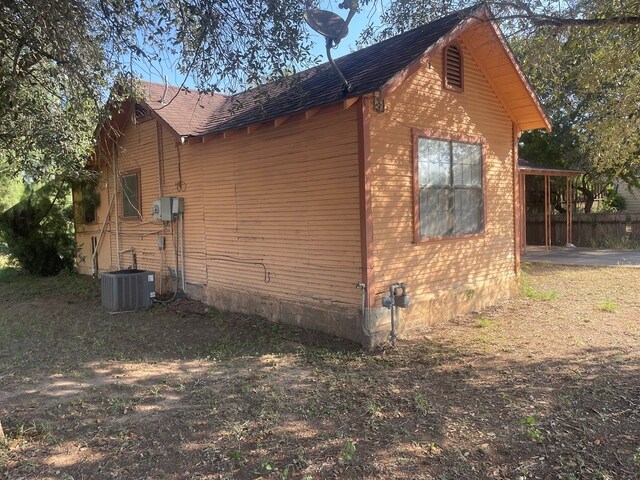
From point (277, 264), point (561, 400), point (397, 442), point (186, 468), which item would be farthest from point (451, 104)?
point (186, 468)

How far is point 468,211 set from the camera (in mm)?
8242

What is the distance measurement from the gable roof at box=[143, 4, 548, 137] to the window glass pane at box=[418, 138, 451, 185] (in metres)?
1.23

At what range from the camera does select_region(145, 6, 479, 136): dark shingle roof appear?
6.58 meters

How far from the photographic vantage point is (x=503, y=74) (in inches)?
328

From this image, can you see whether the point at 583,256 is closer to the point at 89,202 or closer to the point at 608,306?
the point at 608,306

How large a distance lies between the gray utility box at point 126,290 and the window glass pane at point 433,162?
229 inches

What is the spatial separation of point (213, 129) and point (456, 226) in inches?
174

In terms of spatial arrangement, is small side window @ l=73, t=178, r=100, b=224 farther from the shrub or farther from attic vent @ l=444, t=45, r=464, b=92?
attic vent @ l=444, t=45, r=464, b=92

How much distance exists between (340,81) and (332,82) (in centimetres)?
22

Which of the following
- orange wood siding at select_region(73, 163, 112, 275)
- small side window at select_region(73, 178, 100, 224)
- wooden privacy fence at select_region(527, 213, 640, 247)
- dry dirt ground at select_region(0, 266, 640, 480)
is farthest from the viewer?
wooden privacy fence at select_region(527, 213, 640, 247)

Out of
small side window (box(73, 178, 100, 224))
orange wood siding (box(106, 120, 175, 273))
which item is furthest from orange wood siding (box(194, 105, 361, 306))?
small side window (box(73, 178, 100, 224))

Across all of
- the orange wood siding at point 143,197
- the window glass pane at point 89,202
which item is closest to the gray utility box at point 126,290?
the orange wood siding at point 143,197

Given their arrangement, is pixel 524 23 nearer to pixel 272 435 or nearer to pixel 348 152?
pixel 348 152

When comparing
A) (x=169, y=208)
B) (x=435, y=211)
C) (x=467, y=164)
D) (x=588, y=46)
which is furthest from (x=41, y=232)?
(x=588, y=46)
